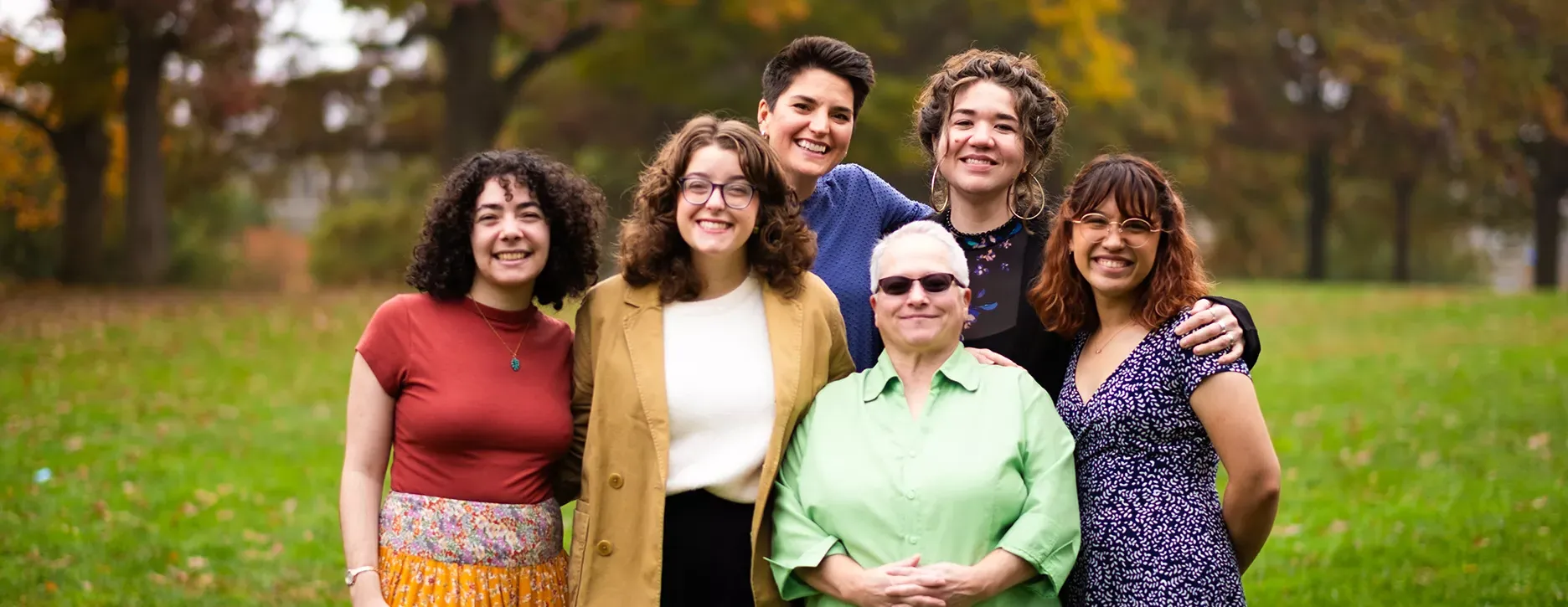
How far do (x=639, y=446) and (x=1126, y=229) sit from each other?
4.69ft

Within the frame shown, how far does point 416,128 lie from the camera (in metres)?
27.0

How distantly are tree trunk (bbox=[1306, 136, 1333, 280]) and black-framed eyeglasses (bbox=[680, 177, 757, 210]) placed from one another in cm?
2994

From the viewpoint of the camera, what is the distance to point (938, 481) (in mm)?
3314

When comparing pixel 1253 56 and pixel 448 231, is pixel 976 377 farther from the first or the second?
pixel 1253 56

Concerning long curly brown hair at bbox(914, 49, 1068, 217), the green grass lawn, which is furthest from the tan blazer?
the green grass lawn

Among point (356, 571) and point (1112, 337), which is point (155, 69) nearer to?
point (356, 571)

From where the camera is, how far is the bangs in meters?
3.52

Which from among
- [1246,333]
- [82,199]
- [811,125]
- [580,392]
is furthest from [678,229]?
[82,199]

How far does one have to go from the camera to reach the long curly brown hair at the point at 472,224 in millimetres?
3670

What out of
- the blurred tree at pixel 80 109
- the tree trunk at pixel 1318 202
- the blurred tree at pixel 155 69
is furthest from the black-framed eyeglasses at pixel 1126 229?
the tree trunk at pixel 1318 202

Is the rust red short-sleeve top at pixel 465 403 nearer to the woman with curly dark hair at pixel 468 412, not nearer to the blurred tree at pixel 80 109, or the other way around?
the woman with curly dark hair at pixel 468 412

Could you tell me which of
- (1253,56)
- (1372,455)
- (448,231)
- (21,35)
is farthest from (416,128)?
(448,231)

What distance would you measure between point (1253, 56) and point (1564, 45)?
613 centimetres

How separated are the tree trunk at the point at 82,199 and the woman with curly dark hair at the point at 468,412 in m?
19.3
